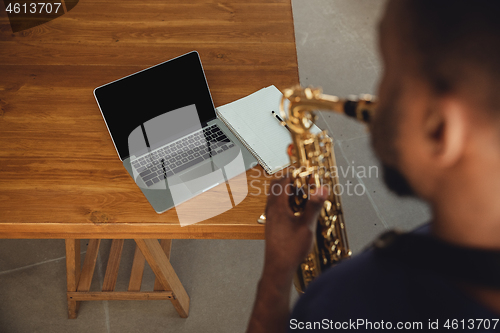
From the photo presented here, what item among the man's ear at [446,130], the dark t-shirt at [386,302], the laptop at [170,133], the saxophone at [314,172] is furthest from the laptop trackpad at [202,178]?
the man's ear at [446,130]

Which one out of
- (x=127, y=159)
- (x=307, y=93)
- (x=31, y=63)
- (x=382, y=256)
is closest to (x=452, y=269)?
(x=382, y=256)

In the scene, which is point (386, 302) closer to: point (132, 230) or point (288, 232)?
point (288, 232)

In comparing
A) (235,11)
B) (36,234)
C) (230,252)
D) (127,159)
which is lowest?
(230,252)

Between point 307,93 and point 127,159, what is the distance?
0.67m

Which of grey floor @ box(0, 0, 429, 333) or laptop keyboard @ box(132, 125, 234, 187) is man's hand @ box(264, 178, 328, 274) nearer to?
laptop keyboard @ box(132, 125, 234, 187)

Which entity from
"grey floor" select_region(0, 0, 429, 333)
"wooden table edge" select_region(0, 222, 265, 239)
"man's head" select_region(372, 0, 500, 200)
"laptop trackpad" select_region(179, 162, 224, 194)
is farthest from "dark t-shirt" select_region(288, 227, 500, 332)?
"grey floor" select_region(0, 0, 429, 333)

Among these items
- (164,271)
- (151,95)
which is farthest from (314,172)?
(164,271)

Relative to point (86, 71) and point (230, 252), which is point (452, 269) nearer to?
point (86, 71)

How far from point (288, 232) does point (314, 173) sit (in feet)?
0.55

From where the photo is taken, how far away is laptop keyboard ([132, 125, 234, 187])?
1.25 m

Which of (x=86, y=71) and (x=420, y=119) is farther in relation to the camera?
(x=86, y=71)

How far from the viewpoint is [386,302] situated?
58 cm

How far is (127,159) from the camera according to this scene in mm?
1278

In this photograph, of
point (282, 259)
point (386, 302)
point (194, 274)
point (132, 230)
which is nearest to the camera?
→ point (386, 302)
